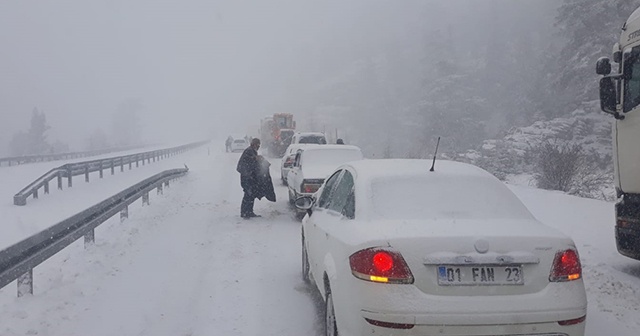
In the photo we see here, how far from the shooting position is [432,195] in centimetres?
434

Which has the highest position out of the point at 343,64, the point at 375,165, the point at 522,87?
the point at 343,64

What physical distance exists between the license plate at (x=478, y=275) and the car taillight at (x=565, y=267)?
10.5 inches

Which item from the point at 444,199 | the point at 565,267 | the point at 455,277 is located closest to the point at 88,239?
the point at 444,199

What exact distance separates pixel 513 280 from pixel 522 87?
5215 centimetres

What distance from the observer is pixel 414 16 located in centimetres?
12544

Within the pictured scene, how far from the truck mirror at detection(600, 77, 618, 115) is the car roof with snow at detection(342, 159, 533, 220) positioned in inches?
→ 118

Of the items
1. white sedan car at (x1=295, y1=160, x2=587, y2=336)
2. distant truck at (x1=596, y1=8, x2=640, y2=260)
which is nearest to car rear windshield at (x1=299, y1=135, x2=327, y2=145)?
distant truck at (x1=596, y1=8, x2=640, y2=260)

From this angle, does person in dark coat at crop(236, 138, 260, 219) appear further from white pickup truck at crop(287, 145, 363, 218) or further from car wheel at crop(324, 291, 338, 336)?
car wheel at crop(324, 291, 338, 336)

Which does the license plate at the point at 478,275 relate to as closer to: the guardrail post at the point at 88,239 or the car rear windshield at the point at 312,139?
the guardrail post at the point at 88,239

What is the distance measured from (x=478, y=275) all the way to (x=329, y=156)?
31.9ft

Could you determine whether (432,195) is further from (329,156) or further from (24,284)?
(329,156)

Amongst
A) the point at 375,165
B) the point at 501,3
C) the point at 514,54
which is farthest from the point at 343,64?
the point at 375,165

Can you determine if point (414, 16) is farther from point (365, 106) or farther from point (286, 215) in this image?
point (286, 215)

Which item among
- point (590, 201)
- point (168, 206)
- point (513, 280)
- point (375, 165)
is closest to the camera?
point (513, 280)
